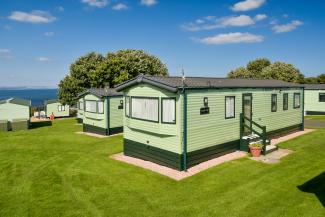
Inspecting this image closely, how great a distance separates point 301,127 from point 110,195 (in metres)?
17.1

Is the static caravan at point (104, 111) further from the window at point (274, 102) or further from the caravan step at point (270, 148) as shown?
the caravan step at point (270, 148)

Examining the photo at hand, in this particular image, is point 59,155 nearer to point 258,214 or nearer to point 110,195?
point 110,195

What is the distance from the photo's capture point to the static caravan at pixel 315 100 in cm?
3103

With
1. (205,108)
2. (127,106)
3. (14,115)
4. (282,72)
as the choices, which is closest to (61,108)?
(14,115)

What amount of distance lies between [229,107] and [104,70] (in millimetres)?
23994

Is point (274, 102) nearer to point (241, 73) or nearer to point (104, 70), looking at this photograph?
point (104, 70)

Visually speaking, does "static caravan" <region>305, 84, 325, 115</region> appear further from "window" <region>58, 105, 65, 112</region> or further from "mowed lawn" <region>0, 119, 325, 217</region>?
"window" <region>58, 105, 65, 112</region>

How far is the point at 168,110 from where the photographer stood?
12320mm

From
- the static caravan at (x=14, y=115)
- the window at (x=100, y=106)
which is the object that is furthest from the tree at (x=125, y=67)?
the window at (x=100, y=106)

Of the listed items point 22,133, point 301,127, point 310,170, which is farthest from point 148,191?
point 22,133

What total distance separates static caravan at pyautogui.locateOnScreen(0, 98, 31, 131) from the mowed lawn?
10.7m

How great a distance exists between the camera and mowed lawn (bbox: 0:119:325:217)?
8500mm

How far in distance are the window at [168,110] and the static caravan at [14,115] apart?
1858cm

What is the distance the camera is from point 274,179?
10.8 meters
